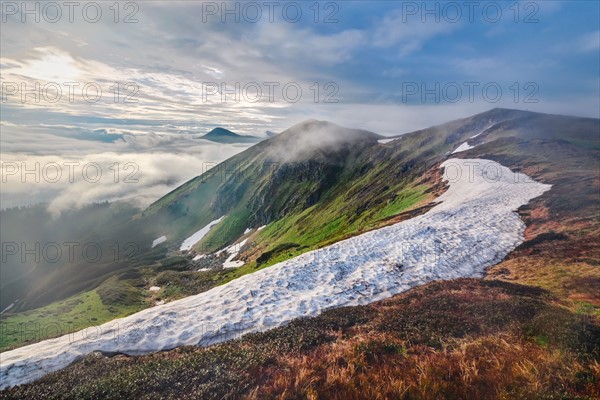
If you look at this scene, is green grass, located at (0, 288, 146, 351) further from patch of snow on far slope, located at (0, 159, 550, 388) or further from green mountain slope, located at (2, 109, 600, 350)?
patch of snow on far slope, located at (0, 159, 550, 388)

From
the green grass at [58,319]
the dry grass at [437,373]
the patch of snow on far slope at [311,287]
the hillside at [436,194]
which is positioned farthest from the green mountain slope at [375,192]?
the dry grass at [437,373]

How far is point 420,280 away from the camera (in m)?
23.0

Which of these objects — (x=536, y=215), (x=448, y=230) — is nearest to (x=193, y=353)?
(x=448, y=230)

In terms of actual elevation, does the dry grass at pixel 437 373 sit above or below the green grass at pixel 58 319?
above

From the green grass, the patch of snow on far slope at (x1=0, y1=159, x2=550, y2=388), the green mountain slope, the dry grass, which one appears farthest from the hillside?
the green grass

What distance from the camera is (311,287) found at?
23.0 m

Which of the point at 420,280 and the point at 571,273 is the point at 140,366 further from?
the point at 571,273

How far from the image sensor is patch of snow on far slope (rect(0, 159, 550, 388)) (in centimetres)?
1767

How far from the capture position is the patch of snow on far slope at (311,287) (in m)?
17.7

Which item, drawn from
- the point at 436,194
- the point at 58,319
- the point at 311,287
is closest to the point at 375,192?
the point at 436,194

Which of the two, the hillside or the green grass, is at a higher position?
the hillside

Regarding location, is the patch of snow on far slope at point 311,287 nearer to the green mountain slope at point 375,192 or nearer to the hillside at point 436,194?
the hillside at point 436,194

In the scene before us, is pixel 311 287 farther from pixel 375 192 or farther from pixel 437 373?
pixel 375 192

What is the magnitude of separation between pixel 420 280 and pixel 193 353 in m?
16.0
